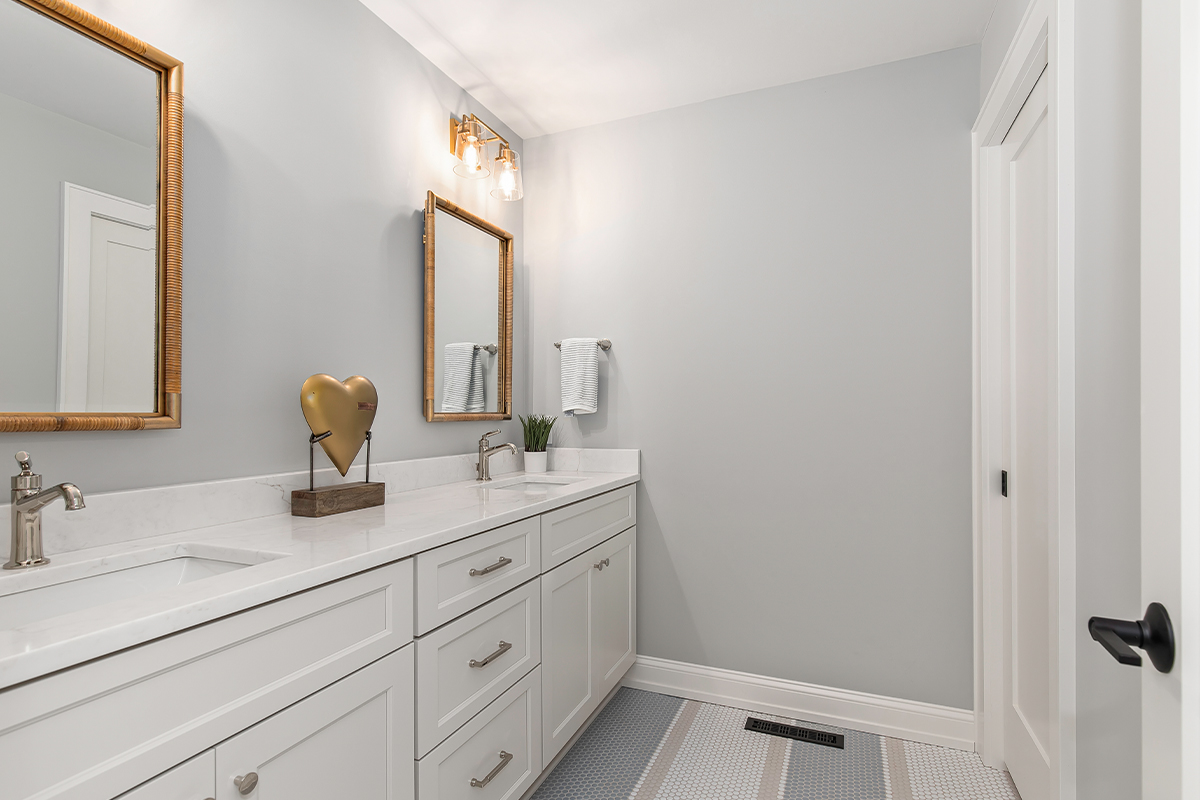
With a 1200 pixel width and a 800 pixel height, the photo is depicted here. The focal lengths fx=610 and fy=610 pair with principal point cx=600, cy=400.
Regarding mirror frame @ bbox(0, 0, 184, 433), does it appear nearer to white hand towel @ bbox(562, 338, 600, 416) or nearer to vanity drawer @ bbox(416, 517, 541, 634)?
vanity drawer @ bbox(416, 517, 541, 634)

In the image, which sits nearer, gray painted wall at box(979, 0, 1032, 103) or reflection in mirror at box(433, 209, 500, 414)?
gray painted wall at box(979, 0, 1032, 103)

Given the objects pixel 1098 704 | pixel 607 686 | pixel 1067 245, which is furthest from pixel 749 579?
pixel 1067 245

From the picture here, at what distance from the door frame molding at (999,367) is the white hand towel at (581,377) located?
1.38 m

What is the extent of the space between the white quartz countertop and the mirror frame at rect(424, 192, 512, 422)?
0.37 metres

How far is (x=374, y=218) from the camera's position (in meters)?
1.90

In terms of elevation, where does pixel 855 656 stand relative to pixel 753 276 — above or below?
below

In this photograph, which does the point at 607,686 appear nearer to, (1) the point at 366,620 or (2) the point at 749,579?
(2) the point at 749,579

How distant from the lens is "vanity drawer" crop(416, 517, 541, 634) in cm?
128

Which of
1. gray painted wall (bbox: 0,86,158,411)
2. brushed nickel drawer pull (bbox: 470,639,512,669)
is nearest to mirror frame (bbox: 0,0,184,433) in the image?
gray painted wall (bbox: 0,86,158,411)

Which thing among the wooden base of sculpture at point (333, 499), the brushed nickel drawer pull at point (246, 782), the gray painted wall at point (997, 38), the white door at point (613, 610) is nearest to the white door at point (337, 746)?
the brushed nickel drawer pull at point (246, 782)

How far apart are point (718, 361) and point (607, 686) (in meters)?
1.28

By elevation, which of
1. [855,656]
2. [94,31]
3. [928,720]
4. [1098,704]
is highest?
[94,31]

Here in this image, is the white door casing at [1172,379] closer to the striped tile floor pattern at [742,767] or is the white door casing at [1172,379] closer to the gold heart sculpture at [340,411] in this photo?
the striped tile floor pattern at [742,767]

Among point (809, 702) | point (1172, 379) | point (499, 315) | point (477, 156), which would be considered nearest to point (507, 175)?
point (477, 156)
